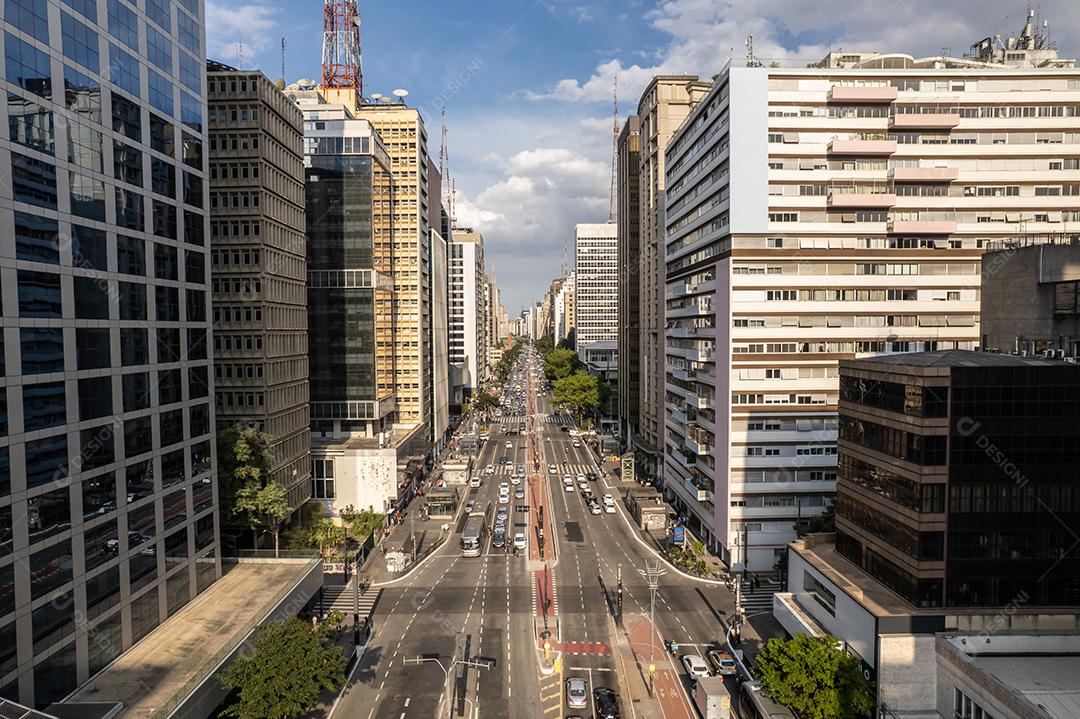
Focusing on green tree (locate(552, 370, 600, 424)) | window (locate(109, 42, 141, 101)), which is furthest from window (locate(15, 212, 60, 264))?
green tree (locate(552, 370, 600, 424))

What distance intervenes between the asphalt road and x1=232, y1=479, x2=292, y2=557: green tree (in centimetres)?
1278

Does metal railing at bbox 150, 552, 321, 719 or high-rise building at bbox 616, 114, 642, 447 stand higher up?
high-rise building at bbox 616, 114, 642, 447

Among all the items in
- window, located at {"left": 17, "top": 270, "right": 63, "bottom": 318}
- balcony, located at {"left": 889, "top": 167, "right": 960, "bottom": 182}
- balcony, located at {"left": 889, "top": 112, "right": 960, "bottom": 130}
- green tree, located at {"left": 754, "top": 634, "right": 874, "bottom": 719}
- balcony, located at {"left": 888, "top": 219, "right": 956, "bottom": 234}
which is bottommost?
green tree, located at {"left": 754, "top": 634, "right": 874, "bottom": 719}

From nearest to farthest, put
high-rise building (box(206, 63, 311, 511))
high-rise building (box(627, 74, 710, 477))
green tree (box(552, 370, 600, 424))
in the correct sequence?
high-rise building (box(206, 63, 311, 511)) → high-rise building (box(627, 74, 710, 477)) → green tree (box(552, 370, 600, 424))

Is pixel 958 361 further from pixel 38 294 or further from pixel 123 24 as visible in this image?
pixel 123 24

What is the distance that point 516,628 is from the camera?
186 feet

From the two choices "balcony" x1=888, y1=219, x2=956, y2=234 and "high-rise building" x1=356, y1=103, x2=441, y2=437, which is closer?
"balcony" x1=888, y1=219, x2=956, y2=234

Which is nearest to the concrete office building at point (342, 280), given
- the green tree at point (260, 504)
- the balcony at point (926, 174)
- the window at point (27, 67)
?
the green tree at point (260, 504)

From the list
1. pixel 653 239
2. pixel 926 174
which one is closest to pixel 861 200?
pixel 926 174

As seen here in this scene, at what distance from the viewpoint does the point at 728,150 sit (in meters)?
66.7

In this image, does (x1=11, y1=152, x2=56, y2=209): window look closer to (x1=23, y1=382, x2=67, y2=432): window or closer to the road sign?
(x1=23, y1=382, x2=67, y2=432): window

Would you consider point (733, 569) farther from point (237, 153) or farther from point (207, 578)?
point (237, 153)

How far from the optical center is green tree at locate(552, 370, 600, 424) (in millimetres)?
169375

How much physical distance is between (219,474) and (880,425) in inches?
2067
